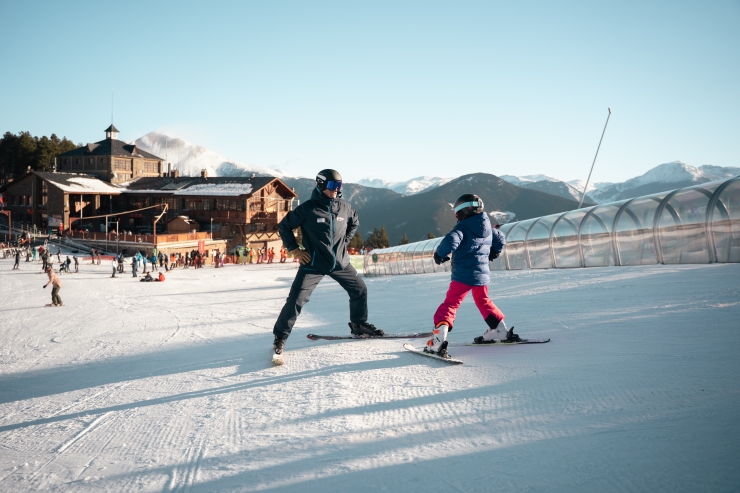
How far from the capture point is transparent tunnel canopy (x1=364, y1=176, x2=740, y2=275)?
9922mm

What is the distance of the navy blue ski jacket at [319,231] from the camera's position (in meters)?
4.78

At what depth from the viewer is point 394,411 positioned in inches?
123

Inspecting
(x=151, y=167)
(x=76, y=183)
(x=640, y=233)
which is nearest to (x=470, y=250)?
(x=640, y=233)

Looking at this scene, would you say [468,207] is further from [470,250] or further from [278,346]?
[278,346]

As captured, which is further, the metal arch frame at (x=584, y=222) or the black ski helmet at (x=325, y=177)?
the metal arch frame at (x=584, y=222)

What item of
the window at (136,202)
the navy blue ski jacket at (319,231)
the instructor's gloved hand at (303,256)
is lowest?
the instructor's gloved hand at (303,256)

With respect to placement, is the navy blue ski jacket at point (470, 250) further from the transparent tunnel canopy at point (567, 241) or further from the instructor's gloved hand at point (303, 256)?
the transparent tunnel canopy at point (567, 241)

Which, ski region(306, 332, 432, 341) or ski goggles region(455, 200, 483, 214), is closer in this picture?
ski goggles region(455, 200, 483, 214)

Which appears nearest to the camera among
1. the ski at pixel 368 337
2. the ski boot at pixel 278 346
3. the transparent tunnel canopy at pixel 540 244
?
the ski boot at pixel 278 346

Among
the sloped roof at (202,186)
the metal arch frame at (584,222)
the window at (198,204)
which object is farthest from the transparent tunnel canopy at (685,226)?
the window at (198,204)

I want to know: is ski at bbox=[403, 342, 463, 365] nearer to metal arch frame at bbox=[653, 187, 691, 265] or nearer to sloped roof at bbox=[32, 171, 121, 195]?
metal arch frame at bbox=[653, 187, 691, 265]

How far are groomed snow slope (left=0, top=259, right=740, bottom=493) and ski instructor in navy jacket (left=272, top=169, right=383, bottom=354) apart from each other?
48 cm

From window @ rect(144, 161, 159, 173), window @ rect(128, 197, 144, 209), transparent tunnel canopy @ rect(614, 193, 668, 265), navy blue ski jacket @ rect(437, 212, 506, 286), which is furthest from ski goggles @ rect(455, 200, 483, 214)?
window @ rect(144, 161, 159, 173)

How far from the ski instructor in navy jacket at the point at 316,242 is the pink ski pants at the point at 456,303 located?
1.04 meters
